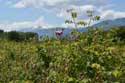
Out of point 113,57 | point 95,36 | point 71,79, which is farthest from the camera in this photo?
point 95,36

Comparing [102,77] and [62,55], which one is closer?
[102,77]

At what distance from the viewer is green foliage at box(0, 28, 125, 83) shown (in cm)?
589

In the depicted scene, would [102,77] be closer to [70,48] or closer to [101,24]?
[70,48]

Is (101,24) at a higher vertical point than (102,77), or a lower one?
higher

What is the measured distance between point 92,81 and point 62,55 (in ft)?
2.71

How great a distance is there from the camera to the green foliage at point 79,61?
589 centimetres

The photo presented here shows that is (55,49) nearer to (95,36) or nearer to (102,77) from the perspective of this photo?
(95,36)

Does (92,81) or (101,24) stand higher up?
(101,24)

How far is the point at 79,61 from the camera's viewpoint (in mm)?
6031

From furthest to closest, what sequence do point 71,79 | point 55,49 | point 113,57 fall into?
1. point 55,49
2. point 113,57
3. point 71,79

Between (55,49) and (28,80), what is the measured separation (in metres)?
0.62

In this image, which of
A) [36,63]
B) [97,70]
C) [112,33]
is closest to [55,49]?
[36,63]

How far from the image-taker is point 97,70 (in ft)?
19.3

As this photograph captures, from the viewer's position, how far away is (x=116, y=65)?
20.5 ft
